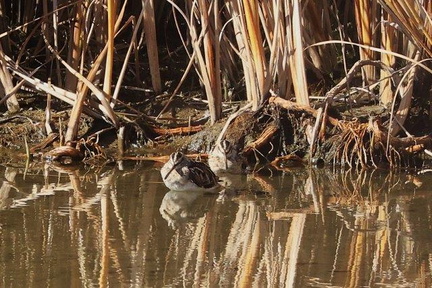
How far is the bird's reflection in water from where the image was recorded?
5414 mm

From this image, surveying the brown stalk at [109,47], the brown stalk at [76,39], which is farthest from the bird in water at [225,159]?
the brown stalk at [76,39]

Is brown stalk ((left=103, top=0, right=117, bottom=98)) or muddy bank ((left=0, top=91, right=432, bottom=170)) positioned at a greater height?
brown stalk ((left=103, top=0, right=117, bottom=98))

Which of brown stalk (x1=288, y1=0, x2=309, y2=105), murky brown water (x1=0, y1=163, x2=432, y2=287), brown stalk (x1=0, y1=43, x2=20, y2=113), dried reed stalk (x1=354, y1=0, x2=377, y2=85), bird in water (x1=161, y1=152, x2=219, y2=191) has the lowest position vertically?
murky brown water (x1=0, y1=163, x2=432, y2=287)

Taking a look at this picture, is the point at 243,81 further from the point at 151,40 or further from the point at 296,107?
the point at 296,107

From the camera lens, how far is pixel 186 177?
600 cm

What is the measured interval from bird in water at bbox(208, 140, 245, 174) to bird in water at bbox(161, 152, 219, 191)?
0.50 meters

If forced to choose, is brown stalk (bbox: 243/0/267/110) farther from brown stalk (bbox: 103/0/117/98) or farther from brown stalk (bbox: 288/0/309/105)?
brown stalk (bbox: 103/0/117/98)

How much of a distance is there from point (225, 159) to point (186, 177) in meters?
0.67

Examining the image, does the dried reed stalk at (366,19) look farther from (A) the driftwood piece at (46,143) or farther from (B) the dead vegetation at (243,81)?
(A) the driftwood piece at (46,143)

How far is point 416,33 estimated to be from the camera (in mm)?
6316

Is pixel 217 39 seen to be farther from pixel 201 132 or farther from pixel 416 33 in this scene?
pixel 416 33

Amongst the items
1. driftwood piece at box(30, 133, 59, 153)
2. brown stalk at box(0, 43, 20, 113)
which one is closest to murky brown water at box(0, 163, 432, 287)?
driftwood piece at box(30, 133, 59, 153)

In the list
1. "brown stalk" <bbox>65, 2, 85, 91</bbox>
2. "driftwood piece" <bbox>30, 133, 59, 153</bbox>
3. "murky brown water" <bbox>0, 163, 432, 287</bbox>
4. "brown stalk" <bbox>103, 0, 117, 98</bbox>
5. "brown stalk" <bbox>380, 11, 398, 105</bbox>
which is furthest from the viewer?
"brown stalk" <bbox>65, 2, 85, 91</bbox>

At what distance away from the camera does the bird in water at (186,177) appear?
19.8 ft
